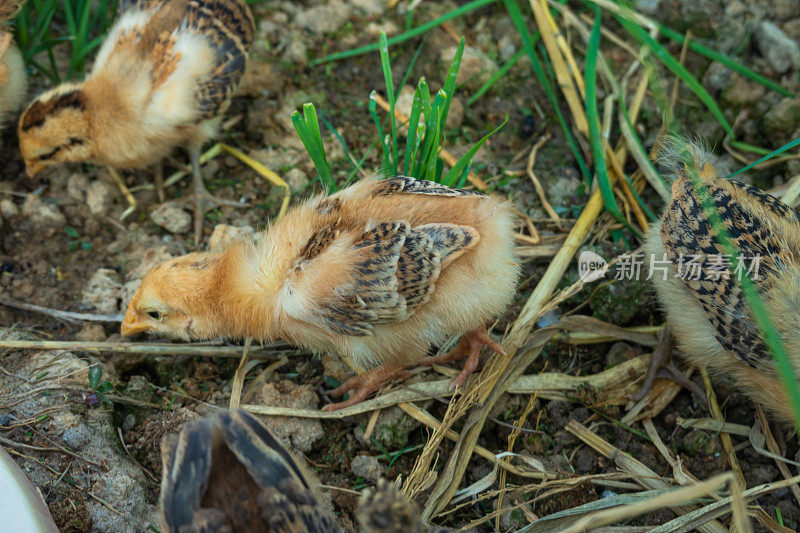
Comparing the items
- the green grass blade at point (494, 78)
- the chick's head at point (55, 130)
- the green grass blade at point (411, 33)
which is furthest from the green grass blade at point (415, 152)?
the chick's head at point (55, 130)

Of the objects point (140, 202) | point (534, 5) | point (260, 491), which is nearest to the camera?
point (260, 491)

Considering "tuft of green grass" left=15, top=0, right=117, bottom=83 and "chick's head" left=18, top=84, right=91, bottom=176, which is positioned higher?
"tuft of green grass" left=15, top=0, right=117, bottom=83

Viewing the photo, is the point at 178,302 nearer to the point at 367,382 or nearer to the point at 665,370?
the point at 367,382

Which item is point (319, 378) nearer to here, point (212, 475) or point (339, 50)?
point (212, 475)

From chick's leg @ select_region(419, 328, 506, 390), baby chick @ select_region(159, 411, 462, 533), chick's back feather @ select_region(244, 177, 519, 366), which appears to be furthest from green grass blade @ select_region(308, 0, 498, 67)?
baby chick @ select_region(159, 411, 462, 533)

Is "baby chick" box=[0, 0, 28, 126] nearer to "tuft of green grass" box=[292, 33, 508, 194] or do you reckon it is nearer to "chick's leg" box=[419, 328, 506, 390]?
"tuft of green grass" box=[292, 33, 508, 194]

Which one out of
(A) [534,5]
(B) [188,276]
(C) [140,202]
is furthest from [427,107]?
(C) [140,202]
